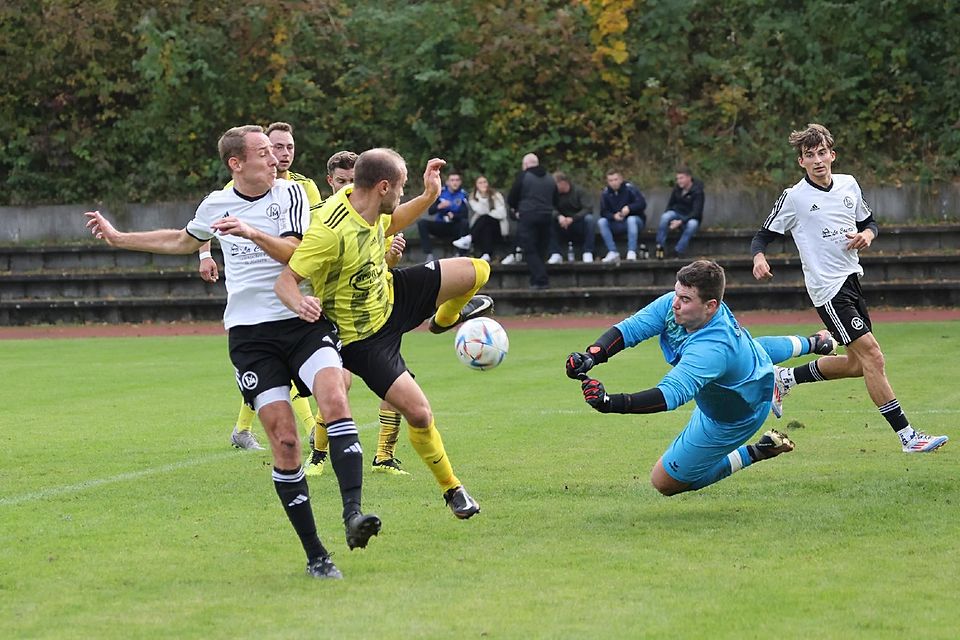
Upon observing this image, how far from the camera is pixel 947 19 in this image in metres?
25.0

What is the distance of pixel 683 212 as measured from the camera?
921 inches

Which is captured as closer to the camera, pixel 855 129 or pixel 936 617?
pixel 936 617

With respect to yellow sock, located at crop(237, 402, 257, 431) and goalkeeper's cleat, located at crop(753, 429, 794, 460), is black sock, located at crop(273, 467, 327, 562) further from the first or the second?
yellow sock, located at crop(237, 402, 257, 431)

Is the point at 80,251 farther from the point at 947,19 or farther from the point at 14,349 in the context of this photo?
the point at 947,19

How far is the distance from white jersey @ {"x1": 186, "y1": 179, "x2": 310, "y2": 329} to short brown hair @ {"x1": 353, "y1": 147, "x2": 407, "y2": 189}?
0.30 m

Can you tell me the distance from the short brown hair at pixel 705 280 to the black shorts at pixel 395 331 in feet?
4.50

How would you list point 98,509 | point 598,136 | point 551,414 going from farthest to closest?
point 598,136 < point 551,414 < point 98,509

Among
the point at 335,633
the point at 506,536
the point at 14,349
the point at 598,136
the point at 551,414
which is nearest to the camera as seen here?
the point at 335,633

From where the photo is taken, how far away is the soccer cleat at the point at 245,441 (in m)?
10.2

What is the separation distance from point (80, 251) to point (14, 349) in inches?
246

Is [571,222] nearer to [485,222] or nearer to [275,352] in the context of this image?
[485,222]

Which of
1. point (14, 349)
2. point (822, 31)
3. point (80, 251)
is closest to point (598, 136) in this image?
point (822, 31)

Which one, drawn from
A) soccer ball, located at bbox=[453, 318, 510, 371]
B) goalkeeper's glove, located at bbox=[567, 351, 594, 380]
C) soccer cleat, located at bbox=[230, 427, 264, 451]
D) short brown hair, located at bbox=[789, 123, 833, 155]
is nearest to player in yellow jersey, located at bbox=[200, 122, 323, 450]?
soccer cleat, located at bbox=[230, 427, 264, 451]

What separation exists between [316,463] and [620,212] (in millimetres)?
15088
